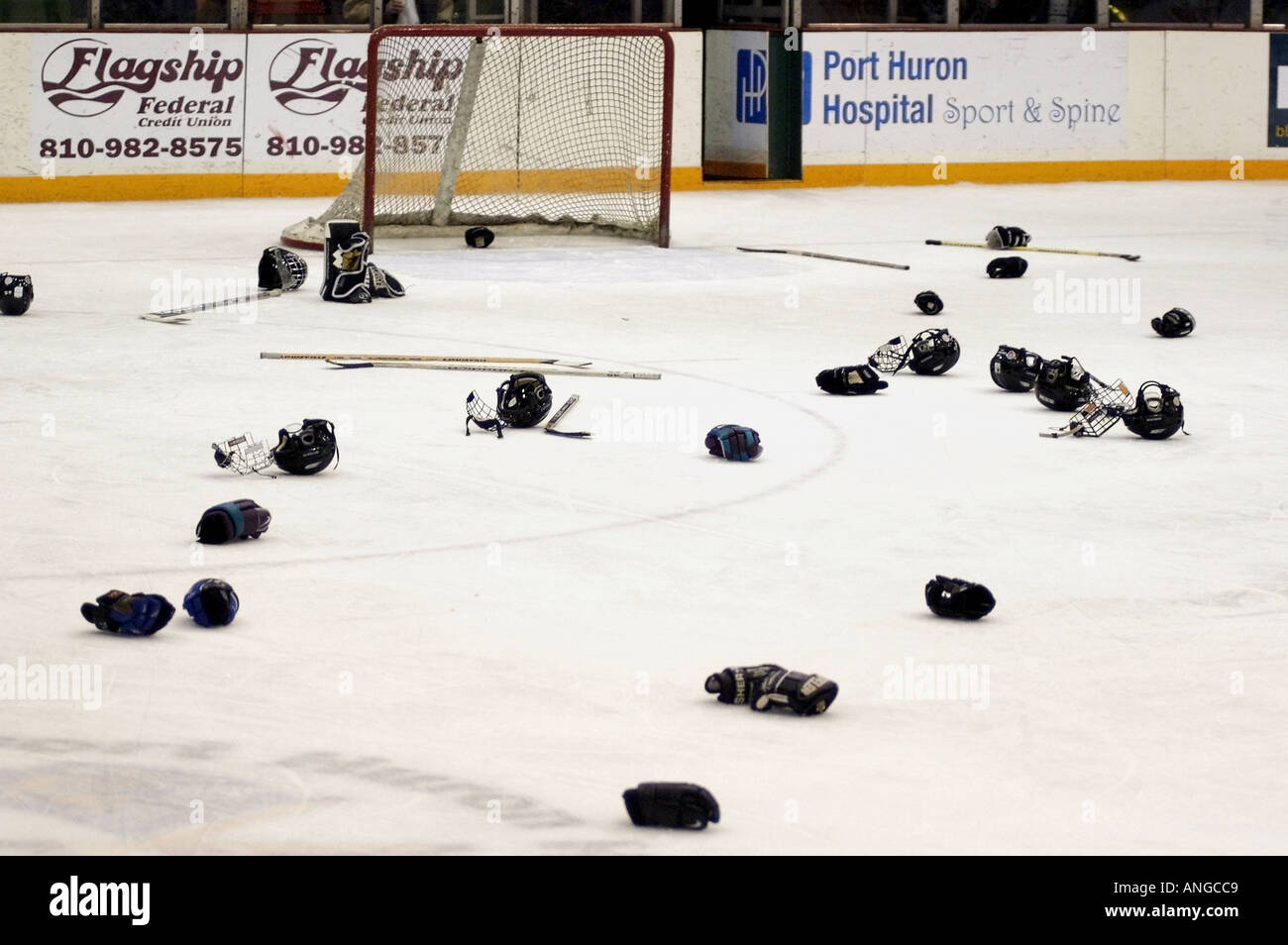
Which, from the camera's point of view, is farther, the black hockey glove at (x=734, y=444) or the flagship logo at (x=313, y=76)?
the flagship logo at (x=313, y=76)

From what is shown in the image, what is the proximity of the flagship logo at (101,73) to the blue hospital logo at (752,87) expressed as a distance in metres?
4.74

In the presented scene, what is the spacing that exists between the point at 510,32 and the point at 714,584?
964cm

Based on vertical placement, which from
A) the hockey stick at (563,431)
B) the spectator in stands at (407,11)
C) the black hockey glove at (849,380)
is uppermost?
the spectator in stands at (407,11)

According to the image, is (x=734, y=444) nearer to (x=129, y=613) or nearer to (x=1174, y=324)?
(x=129, y=613)

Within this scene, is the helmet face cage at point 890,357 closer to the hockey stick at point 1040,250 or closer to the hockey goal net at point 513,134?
the hockey stick at point 1040,250

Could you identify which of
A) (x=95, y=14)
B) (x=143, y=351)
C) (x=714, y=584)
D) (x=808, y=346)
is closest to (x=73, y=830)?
(x=714, y=584)

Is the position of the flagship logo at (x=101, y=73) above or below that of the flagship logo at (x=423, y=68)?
above

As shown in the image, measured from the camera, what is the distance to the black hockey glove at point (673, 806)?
3.42 meters

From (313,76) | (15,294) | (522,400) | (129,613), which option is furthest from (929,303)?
(313,76)

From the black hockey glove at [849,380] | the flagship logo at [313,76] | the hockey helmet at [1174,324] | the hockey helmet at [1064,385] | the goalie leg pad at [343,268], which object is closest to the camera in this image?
the hockey helmet at [1064,385]

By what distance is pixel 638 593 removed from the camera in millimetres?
5043

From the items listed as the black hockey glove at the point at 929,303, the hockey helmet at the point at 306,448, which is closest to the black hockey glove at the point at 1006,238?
the black hockey glove at the point at 929,303

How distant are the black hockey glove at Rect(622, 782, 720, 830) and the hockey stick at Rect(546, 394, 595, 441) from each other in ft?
12.1
